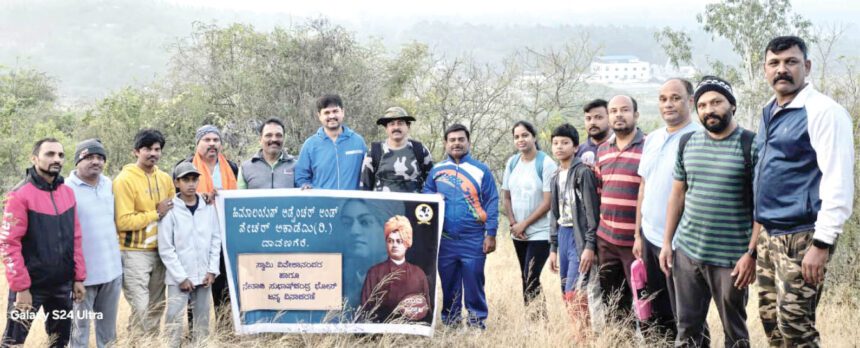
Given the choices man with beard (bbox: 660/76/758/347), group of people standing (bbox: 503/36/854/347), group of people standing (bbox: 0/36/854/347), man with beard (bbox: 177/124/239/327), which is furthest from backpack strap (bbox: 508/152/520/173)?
man with beard (bbox: 177/124/239/327)

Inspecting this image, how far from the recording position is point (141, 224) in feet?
18.7

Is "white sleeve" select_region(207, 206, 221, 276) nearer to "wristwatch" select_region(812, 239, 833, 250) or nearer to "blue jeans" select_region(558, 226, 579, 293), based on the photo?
"blue jeans" select_region(558, 226, 579, 293)

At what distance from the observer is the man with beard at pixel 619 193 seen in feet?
18.3

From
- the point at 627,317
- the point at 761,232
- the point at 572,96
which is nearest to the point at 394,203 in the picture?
the point at 627,317

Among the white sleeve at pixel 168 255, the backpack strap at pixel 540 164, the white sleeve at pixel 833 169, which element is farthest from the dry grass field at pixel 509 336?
the white sleeve at pixel 833 169

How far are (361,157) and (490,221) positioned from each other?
135cm

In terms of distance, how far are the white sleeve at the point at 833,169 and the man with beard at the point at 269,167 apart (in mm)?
4444

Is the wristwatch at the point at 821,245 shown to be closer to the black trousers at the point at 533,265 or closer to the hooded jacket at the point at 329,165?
the black trousers at the point at 533,265

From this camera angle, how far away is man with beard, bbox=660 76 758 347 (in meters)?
4.60

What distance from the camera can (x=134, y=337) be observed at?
5.82 m

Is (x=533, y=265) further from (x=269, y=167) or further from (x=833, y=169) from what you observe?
(x=833, y=169)

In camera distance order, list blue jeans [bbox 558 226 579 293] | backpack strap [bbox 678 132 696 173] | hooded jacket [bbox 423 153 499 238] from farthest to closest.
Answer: hooded jacket [bbox 423 153 499 238]
blue jeans [bbox 558 226 579 293]
backpack strap [bbox 678 132 696 173]

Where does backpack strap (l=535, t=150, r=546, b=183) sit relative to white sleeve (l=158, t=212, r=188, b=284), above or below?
above

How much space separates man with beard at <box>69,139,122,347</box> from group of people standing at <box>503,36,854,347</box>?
3668 millimetres
